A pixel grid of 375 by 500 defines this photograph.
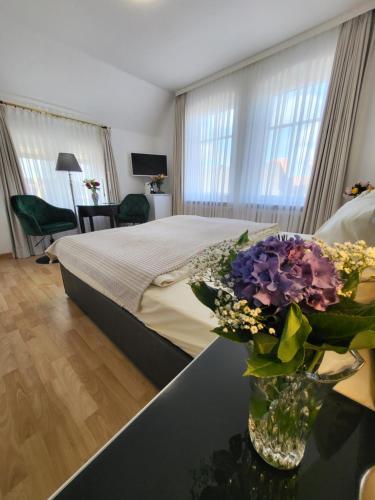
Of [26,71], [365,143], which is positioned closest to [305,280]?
[365,143]

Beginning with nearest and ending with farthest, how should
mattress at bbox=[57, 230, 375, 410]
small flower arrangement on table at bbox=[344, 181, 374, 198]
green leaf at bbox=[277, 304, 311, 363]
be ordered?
green leaf at bbox=[277, 304, 311, 363] → mattress at bbox=[57, 230, 375, 410] → small flower arrangement on table at bbox=[344, 181, 374, 198]

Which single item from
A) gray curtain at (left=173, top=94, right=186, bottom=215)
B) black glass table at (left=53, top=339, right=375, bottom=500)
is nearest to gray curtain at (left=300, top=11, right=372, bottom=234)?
gray curtain at (left=173, top=94, right=186, bottom=215)

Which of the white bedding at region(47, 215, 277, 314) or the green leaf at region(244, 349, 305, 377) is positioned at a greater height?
the green leaf at region(244, 349, 305, 377)

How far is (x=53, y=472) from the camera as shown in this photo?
33.8 inches

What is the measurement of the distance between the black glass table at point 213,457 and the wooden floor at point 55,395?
805 millimetres

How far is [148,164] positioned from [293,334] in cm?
472

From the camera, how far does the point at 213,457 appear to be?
14.1 inches

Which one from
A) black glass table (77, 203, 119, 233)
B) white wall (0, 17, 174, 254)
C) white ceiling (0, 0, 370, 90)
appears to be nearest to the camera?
white ceiling (0, 0, 370, 90)

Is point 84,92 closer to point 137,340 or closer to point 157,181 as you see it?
point 157,181

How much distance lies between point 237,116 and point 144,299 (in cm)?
336

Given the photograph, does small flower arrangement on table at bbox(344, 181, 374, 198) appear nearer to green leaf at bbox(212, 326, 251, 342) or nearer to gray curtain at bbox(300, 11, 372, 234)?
gray curtain at bbox(300, 11, 372, 234)

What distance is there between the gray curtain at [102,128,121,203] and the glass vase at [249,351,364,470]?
14.5ft

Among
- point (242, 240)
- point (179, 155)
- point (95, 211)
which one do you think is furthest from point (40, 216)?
point (242, 240)

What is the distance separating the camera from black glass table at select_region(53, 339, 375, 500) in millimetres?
318
